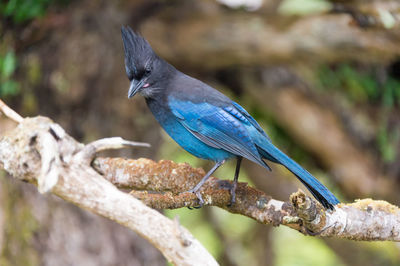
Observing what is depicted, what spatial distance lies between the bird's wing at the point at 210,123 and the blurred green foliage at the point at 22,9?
1.89 meters

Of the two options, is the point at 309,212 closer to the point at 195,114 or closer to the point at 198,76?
the point at 195,114

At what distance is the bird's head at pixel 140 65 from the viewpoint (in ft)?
11.1

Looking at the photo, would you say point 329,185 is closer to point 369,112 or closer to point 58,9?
point 369,112

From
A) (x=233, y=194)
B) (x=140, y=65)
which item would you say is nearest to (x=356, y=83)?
(x=140, y=65)

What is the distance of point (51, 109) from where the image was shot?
16.5 feet

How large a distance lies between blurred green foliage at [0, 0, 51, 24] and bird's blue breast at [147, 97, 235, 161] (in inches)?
69.9

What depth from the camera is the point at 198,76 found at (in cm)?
611

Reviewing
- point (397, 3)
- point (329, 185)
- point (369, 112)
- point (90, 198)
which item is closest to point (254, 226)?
point (329, 185)

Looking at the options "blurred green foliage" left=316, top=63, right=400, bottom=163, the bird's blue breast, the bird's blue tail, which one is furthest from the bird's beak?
"blurred green foliage" left=316, top=63, right=400, bottom=163

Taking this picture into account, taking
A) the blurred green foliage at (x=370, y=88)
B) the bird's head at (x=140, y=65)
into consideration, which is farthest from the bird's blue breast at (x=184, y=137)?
the blurred green foliage at (x=370, y=88)

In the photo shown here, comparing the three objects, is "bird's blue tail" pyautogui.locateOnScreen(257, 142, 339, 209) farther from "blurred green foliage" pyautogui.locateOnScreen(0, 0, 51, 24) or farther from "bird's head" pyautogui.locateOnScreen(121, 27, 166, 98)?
"blurred green foliage" pyautogui.locateOnScreen(0, 0, 51, 24)

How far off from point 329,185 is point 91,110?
2.99 m

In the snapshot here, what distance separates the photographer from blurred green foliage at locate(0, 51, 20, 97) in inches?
185

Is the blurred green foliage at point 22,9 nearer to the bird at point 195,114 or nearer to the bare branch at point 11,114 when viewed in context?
the bird at point 195,114
